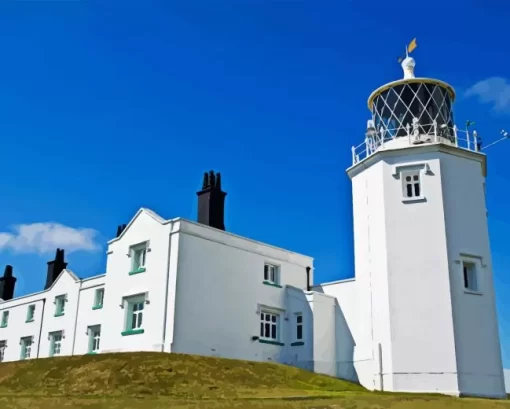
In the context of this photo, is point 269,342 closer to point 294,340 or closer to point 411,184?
point 294,340

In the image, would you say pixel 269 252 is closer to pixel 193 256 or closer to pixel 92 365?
pixel 193 256

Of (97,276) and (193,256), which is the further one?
(97,276)

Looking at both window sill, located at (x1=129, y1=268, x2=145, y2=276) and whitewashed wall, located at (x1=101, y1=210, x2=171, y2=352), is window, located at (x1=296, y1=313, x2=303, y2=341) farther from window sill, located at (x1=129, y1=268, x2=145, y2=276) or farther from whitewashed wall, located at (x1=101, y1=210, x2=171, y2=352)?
window sill, located at (x1=129, y1=268, x2=145, y2=276)

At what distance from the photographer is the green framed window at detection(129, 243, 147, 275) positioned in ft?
88.7

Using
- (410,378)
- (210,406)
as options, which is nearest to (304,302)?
(410,378)

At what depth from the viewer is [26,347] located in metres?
37.1

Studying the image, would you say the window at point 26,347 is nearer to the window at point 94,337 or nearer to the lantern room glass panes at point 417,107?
the window at point 94,337

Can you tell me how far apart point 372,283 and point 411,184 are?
423cm

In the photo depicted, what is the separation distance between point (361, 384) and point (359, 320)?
258cm

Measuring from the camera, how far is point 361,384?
23.9 metres

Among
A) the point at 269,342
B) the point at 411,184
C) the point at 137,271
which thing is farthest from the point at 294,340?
the point at 411,184

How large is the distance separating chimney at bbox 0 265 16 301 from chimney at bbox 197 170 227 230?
22589 millimetres

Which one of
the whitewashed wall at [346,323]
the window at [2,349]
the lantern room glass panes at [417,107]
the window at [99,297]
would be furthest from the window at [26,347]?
the lantern room glass panes at [417,107]

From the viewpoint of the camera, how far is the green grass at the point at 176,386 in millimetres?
14367
